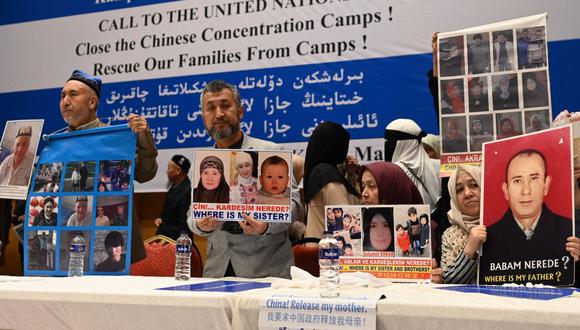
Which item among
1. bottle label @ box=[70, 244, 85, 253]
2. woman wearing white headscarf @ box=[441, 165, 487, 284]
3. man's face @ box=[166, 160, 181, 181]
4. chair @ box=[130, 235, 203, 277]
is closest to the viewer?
woman wearing white headscarf @ box=[441, 165, 487, 284]

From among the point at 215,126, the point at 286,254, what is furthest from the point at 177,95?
the point at 286,254

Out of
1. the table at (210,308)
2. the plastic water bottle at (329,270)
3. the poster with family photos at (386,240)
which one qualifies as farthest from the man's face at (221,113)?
the plastic water bottle at (329,270)

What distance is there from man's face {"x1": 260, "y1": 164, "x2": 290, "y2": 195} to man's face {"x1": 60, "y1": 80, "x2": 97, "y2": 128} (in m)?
1.07

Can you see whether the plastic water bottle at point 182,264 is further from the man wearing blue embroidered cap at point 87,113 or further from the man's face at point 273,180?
the man wearing blue embroidered cap at point 87,113

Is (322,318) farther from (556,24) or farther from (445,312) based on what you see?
(556,24)

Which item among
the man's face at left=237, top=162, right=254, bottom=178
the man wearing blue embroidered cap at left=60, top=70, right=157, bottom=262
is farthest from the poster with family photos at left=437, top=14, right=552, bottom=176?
the man wearing blue embroidered cap at left=60, top=70, right=157, bottom=262

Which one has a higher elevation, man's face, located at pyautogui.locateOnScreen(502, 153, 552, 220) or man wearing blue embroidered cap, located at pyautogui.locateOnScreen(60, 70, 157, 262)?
man wearing blue embroidered cap, located at pyautogui.locateOnScreen(60, 70, 157, 262)

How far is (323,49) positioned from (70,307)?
134 inches

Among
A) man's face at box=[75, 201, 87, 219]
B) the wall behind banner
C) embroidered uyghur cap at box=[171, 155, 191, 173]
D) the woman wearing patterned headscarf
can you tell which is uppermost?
the wall behind banner

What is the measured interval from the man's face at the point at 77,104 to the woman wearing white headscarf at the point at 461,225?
1597mm

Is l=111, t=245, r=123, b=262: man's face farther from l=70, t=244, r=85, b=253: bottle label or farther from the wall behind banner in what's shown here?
the wall behind banner

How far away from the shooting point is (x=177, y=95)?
4.83m

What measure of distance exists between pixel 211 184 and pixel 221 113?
0.59 meters

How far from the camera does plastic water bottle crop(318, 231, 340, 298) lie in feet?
4.06
